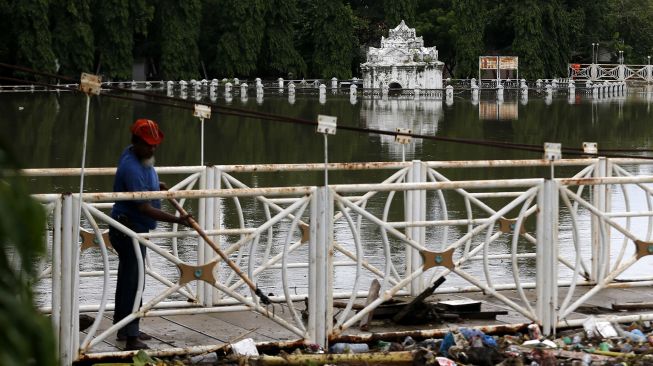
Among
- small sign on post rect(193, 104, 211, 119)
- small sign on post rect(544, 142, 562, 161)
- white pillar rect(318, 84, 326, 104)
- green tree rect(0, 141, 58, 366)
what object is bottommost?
green tree rect(0, 141, 58, 366)

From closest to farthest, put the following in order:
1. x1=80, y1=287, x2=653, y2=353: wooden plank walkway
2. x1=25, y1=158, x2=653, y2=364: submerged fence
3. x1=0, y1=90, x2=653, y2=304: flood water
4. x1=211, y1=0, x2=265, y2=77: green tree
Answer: x1=25, y1=158, x2=653, y2=364: submerged fence
x1=80, y1=287, x2=653, y2=353: wooden plank walkway
x1=0, y1=90, x2=653, y2=304: flood water
x1=211, y1=0, x2=265, y2=77: green tree

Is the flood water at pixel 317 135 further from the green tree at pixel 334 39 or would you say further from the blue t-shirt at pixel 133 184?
the green tree at pixel 334 39

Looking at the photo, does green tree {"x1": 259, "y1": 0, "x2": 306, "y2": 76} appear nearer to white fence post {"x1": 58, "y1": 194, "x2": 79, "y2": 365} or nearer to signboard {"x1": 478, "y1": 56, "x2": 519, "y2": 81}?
signboard {"x1": 478, "y1": 56, "x2": 519, "y2": 81}

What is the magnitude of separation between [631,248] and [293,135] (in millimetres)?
18516

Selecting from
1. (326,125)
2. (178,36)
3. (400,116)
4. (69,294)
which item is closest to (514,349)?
(326,125)

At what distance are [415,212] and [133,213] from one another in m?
2.20

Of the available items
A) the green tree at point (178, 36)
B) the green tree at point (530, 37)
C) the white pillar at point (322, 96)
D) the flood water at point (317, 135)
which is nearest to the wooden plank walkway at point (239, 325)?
the flood water at point (317, 135)

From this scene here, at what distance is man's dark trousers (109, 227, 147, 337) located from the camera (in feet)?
20.6

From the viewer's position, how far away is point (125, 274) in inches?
250

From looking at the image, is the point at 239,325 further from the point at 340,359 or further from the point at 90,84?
the point at 90,84

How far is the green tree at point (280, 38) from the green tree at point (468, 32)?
815cm

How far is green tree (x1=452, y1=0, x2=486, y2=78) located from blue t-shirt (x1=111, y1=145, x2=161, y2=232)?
180 ft

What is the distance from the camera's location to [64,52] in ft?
181

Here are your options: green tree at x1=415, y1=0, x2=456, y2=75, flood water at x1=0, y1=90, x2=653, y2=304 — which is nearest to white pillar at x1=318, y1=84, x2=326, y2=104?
flood water at x1=0, y1=90, x2=653, y2=304
